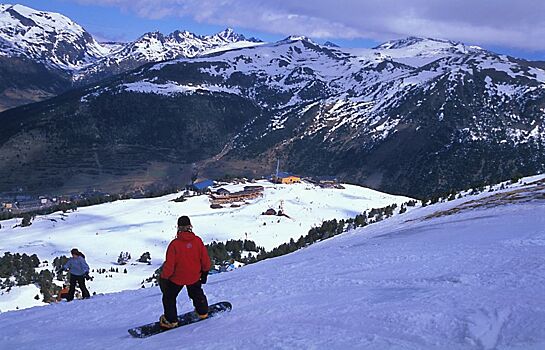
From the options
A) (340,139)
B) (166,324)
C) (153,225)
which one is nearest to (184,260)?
(166,324)

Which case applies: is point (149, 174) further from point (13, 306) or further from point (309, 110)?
point (13, 306)

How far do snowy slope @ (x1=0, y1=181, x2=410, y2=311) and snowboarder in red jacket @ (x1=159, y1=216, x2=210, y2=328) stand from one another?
17.9 m

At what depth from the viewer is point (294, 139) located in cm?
17000

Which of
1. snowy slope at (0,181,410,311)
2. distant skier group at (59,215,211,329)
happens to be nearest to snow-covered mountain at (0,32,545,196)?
snowy slope at (0,181,410,311)

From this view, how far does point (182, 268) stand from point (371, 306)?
2.89 metres

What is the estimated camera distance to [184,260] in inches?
308

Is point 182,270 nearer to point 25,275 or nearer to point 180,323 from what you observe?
point 180,323

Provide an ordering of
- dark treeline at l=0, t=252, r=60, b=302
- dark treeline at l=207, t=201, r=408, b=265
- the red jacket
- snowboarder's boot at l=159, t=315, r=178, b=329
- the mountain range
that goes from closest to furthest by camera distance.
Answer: the red jacket → snowboarder's boot at l=159, t=315, r=178, b=329 → dark treeline at l=0, t=252, r=60, b=302 → dark treeline at l=207, t=201, r=408, b=265 → the mountain range

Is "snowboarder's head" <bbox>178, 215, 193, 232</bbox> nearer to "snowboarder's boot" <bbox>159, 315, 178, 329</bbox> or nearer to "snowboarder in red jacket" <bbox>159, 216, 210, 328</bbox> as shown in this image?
"snowboarder in red jacket" <bbox>159, 216, 210, 328</bbox>

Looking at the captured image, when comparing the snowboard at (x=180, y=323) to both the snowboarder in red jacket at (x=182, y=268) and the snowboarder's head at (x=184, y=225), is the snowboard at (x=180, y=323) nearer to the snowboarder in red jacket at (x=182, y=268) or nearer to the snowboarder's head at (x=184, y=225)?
the snowboarder in red jacket at (x=182, y=268)

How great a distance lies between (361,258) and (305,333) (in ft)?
23.1

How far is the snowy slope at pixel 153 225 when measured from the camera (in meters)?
36.0

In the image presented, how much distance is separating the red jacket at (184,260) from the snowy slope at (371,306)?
78 centimetres

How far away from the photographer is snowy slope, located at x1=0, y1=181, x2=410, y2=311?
36.0 meters
